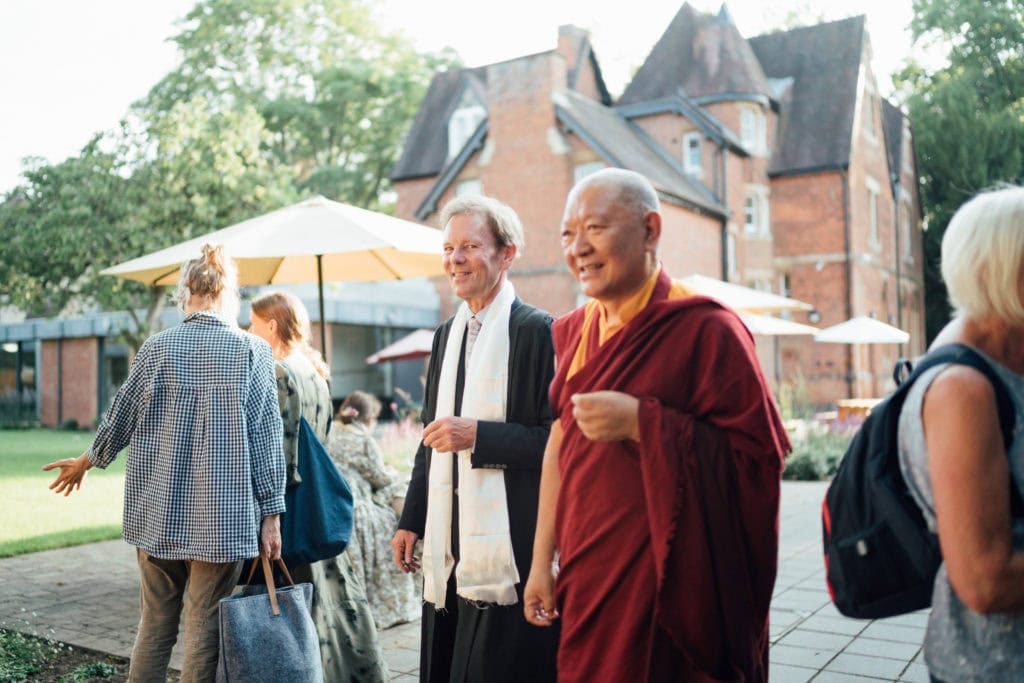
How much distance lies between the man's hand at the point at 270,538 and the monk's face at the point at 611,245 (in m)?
2.12

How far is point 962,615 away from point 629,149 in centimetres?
2990

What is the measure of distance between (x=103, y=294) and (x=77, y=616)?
17698 mm

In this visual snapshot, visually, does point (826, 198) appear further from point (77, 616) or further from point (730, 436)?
point (730, 436)

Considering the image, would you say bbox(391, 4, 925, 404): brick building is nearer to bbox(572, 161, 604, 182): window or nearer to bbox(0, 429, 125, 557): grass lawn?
bbox(572, 161, 604, 182): window

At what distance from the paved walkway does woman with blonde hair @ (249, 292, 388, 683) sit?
53 centimetres

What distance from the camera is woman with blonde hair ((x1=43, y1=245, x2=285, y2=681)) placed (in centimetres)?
396

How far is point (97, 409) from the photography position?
1394 inches

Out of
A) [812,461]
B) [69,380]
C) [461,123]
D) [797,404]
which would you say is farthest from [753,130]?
[69,380]

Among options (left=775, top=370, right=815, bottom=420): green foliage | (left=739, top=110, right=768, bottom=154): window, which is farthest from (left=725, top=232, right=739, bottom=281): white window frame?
(left=775, top=370, right=815, bottom=420): green foliage

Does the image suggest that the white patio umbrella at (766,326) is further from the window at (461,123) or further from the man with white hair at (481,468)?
the window at (461,123)

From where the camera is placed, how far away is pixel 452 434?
3.39 m

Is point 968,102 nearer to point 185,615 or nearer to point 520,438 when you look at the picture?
point 520,438

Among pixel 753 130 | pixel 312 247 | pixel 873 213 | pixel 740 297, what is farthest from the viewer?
pixel 873 213

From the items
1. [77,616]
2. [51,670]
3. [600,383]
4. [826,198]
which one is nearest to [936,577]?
[600,383]
